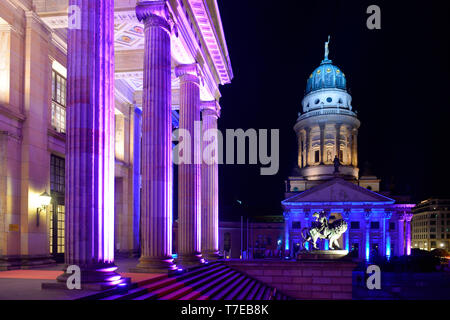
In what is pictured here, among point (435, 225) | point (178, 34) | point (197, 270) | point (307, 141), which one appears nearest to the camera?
point (197, 270)

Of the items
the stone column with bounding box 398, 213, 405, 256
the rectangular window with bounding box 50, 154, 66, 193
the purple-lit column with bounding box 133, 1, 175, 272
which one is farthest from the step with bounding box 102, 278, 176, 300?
the stone column with bounding box 398, 213, 405, 256

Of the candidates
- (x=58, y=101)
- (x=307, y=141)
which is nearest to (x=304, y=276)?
(x=58, y=101)

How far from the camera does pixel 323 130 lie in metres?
94.7

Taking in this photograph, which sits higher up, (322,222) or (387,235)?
(322,222)

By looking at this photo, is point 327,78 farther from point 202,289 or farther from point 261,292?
point 202,289

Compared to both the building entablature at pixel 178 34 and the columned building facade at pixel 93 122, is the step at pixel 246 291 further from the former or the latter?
the building entablature at pixel 178 34

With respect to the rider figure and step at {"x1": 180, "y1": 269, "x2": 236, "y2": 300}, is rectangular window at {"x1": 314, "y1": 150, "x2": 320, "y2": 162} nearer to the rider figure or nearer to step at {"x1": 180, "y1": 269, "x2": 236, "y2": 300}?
the rider figure

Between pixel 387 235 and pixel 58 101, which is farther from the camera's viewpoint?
pixel 387 235

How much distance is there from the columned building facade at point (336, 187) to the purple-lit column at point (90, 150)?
58406mm

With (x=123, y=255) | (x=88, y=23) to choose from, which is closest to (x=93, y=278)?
(x=88, y=23)

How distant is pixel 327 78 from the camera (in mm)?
98750

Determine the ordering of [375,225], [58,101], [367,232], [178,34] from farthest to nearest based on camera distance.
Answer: [375,225] < [367,232] < [58,101] < [178,34]

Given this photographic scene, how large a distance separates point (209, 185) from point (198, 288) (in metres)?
12.8

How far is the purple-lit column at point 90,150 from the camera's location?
11.3m
